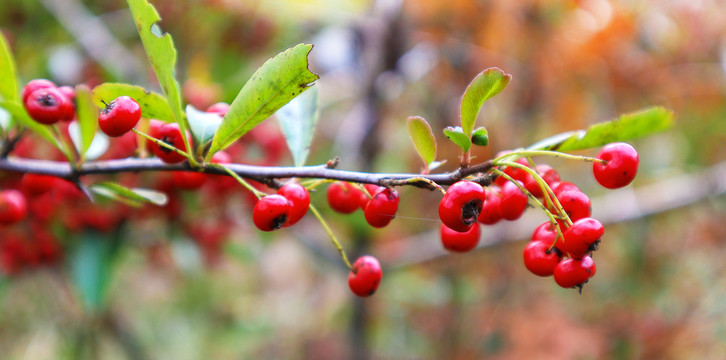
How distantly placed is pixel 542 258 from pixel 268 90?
0.49 metres

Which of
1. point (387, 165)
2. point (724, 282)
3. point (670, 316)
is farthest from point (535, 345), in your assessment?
point (724, 282)

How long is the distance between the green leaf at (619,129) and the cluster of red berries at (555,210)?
0.9 inches

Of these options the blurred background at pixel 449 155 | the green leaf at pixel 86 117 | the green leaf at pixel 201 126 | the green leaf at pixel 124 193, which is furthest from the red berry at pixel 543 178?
the blurred background at pixel 449 155

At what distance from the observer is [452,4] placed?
2.77m

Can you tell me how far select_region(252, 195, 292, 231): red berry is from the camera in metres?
0.74

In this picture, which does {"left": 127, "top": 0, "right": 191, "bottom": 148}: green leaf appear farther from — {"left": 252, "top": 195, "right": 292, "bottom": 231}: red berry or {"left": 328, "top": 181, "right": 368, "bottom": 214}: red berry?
{"left": 328, "top": 181, "right": 368, "bottom": 214}: red berry

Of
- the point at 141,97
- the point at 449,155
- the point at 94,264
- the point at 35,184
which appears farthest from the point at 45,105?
the point at 449,155

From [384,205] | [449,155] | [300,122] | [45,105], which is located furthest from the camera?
[449,155]

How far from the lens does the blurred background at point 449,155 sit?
234 centimetres

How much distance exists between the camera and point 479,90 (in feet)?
2.39

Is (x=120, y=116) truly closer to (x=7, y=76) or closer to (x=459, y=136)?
(x=7, y=76)

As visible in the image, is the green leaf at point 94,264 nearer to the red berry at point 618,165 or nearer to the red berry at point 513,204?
the red berry at point 513,204

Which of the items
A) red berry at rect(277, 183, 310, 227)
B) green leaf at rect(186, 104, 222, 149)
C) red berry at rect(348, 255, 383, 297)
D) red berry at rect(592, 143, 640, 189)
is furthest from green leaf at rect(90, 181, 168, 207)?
red berry at rect(592, 143, 640, 189)

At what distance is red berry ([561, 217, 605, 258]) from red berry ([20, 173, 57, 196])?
1.15 metres
